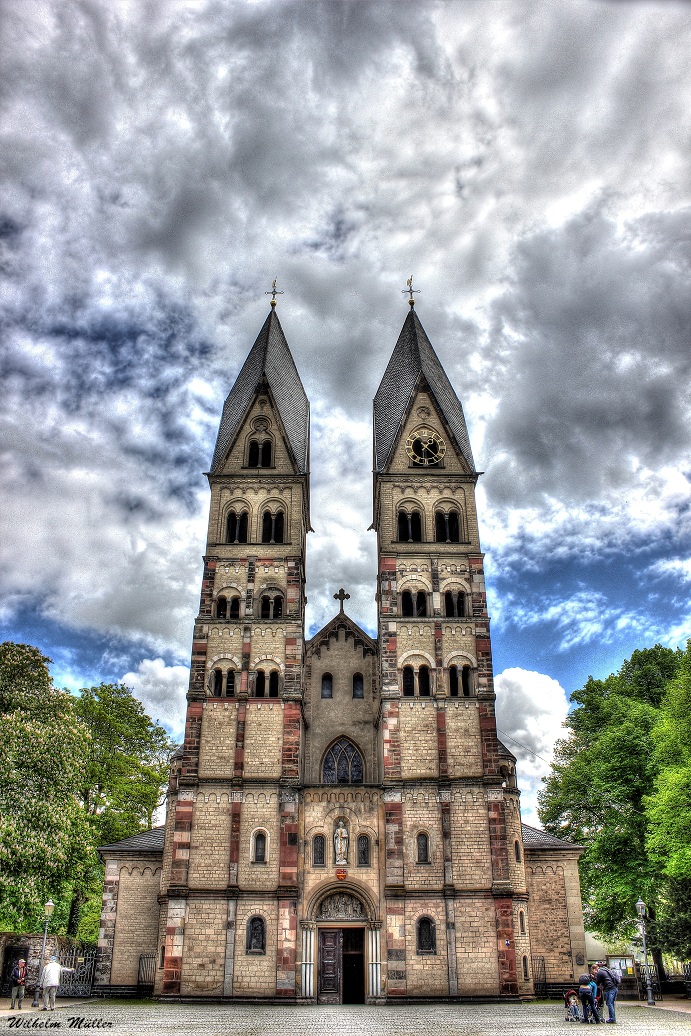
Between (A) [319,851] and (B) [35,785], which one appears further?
(A) [319,851]

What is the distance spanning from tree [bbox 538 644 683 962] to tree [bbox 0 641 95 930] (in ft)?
78.5

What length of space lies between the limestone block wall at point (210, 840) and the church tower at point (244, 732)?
1.7 inches

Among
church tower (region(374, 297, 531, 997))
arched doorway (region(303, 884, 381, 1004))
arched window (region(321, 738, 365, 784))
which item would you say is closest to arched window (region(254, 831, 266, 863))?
arched doorway (region(303, 884, 381, 1004))

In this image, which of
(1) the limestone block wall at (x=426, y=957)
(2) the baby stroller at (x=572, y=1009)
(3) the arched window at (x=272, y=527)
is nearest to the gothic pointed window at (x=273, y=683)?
(3) the arched window at (x=272, y=527)

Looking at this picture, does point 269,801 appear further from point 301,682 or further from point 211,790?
point 301,682

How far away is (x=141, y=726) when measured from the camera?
167 ft

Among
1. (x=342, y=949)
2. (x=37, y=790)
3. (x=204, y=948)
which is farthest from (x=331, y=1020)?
(x=37, y=790)

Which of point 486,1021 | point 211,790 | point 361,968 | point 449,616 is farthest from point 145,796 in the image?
point 486,1021

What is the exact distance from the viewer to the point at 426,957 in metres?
33.3

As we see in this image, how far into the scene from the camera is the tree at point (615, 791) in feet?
129

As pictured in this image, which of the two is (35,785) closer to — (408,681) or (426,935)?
(408,681)

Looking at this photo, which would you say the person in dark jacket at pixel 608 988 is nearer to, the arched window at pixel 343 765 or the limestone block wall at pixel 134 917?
the arched window at pixel 343 765

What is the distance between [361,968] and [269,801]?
761 centimetres

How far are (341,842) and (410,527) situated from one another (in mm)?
15433
